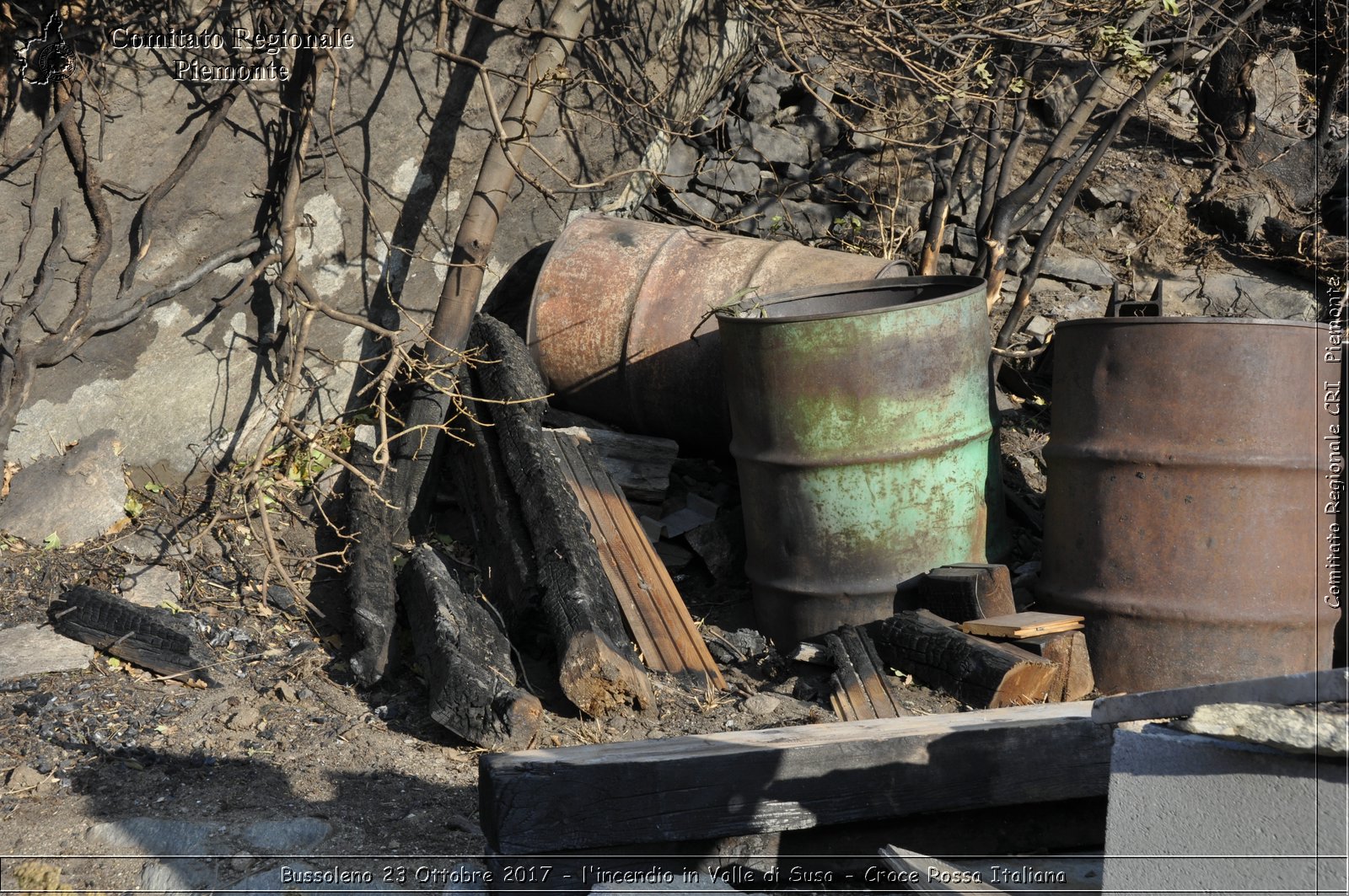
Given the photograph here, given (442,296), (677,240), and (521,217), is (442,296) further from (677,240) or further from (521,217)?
(677,240)

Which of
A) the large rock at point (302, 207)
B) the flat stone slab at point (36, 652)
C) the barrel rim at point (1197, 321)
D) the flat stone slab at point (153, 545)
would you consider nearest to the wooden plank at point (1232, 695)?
the barrel rim at point (1197, 321)

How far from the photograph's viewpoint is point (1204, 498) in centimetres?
345

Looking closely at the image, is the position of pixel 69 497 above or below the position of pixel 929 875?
above

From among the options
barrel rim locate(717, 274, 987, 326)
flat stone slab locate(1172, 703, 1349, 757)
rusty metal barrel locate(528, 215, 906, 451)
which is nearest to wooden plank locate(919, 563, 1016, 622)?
barrel rim locate(717, 274, 987, 326)

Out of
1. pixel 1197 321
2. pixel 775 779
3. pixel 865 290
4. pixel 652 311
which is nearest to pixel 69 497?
pixel 652 311

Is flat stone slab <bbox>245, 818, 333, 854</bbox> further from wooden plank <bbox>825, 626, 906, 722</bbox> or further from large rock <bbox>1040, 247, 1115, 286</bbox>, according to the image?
large rock <bbox>1040, 247, 1115, 286</bbox>

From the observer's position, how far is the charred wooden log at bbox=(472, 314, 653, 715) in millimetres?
3172

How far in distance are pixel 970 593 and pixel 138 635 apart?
2752 mm

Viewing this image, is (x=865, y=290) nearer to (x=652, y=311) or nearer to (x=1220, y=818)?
(x=652, y=311)

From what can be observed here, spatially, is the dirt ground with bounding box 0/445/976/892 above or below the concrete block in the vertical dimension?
below

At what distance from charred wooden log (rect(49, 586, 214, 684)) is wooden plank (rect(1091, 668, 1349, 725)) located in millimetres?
2817

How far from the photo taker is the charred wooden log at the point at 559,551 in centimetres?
317

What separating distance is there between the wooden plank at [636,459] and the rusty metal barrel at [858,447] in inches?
22.0

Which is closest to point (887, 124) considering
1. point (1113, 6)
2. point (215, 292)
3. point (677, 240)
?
point (1113, 6)
